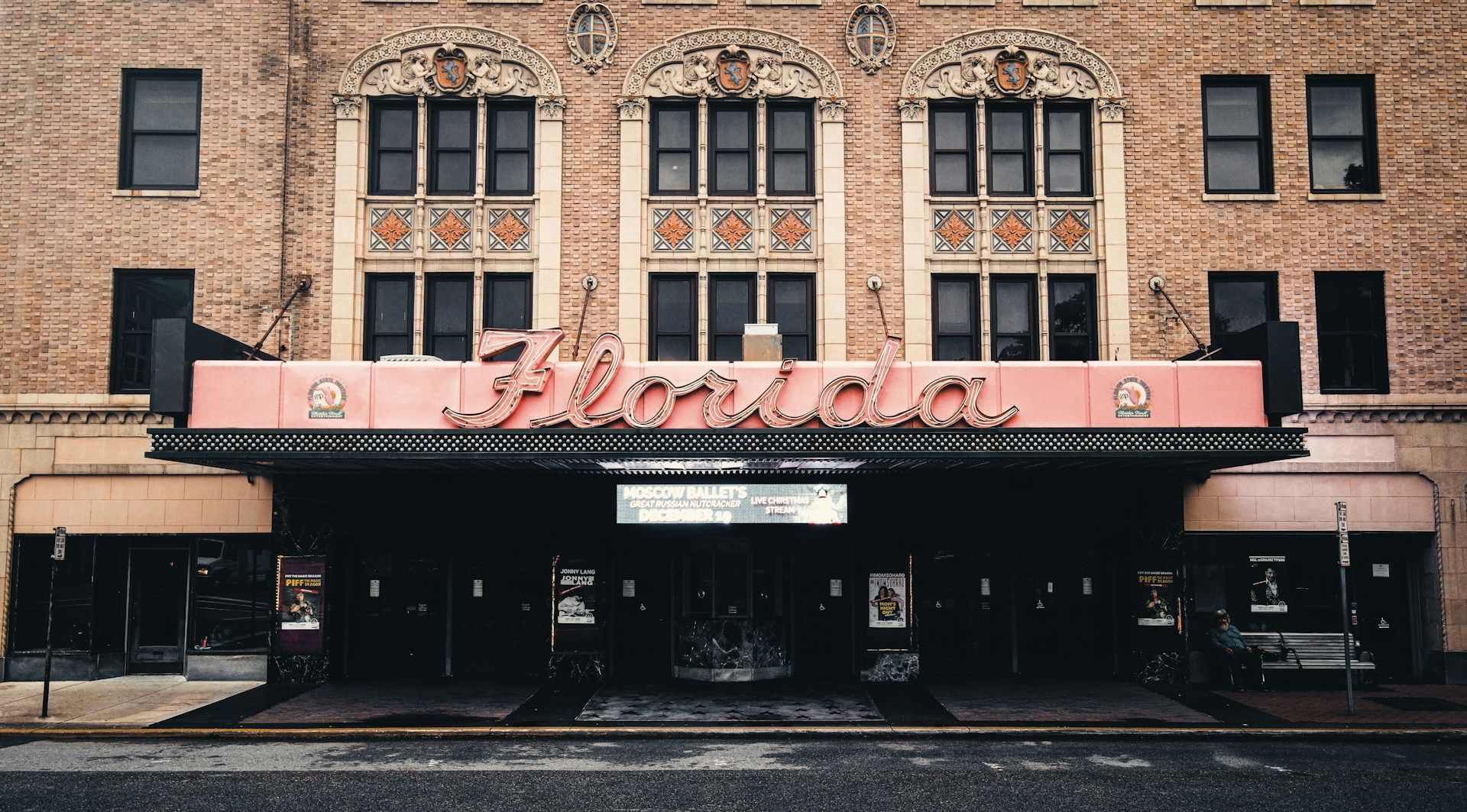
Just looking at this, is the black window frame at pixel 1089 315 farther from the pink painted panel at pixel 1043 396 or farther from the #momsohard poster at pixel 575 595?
the #momsohard poster at pixel 575 595

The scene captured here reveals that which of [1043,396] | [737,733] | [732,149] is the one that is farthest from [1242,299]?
[737,733]

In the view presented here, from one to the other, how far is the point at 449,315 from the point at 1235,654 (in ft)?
50.7

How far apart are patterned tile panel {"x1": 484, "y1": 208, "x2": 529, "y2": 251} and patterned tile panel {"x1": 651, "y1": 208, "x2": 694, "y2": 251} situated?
239 centimetres

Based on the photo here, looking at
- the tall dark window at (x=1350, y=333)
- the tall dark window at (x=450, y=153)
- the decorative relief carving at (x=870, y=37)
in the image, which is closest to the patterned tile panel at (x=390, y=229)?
the tall dark window at (x=450, y=153)

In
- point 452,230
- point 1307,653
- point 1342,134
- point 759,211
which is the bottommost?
point 1307,653

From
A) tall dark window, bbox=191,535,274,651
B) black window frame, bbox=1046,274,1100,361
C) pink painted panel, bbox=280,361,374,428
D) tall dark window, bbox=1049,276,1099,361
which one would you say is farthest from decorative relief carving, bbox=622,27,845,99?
tall dark window, bbox=191,535,274,651

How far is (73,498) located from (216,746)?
779cm

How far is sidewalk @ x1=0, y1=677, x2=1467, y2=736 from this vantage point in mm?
15250

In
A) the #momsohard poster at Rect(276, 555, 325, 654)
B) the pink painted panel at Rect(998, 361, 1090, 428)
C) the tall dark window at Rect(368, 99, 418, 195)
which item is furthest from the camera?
the tall dark window at Rect(368, 99, 418, 195)

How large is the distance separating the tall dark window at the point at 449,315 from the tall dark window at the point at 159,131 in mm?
5010

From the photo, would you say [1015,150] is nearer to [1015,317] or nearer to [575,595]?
[1015,317]

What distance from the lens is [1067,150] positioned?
20.1 metres

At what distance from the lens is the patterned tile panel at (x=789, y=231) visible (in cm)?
1978

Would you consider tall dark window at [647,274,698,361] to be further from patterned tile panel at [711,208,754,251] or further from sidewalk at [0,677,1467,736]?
sidewalk at [0,677,1467,736]
